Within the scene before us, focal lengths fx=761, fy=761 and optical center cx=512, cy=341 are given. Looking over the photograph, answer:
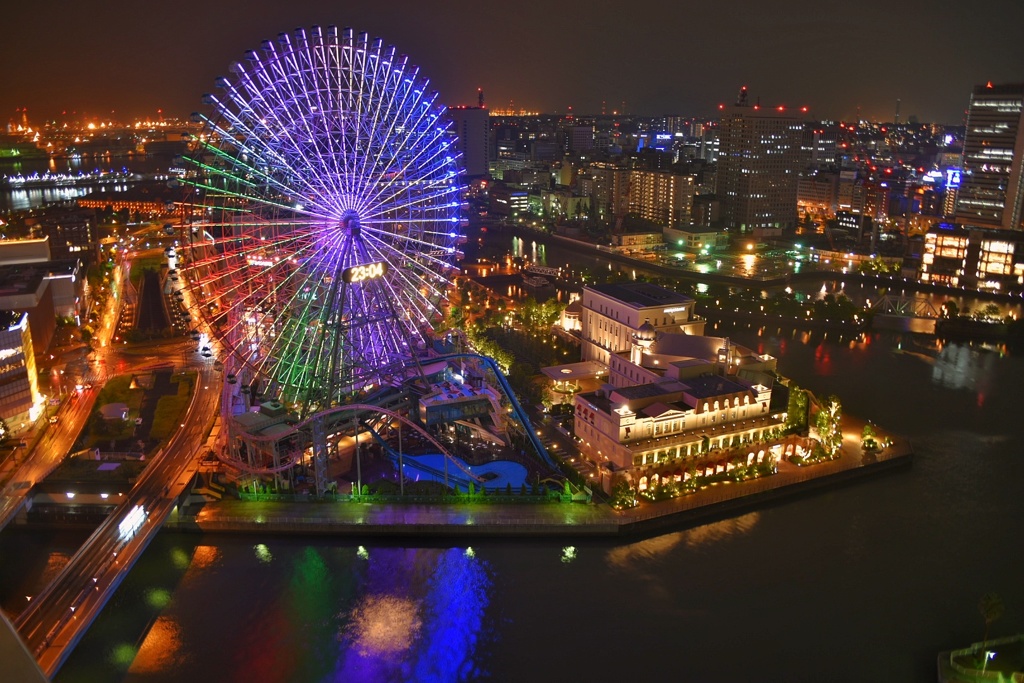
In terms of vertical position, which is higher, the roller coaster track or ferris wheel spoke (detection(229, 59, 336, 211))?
ferris wheel spoke (detection(229, 59, 336, 211))

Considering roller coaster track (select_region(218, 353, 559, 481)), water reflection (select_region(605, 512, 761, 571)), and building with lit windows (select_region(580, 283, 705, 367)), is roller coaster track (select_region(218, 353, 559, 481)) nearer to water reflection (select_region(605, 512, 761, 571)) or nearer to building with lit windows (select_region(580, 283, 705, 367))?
water reflection (select_region(605, 512, 761, 571))

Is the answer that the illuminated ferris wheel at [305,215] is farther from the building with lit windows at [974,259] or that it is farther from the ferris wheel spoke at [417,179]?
the building with lit windows at [974,259]

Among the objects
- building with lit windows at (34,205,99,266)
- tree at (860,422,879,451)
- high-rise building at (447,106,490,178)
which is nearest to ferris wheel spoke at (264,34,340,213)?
tree at (860,422,879,451)

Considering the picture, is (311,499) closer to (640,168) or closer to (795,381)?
(795,381)

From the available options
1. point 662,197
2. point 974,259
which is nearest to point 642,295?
point 974,259

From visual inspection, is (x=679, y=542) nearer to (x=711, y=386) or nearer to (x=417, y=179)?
(x=711, y=386)

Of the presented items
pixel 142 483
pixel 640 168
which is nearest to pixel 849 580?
pixel 142 483
